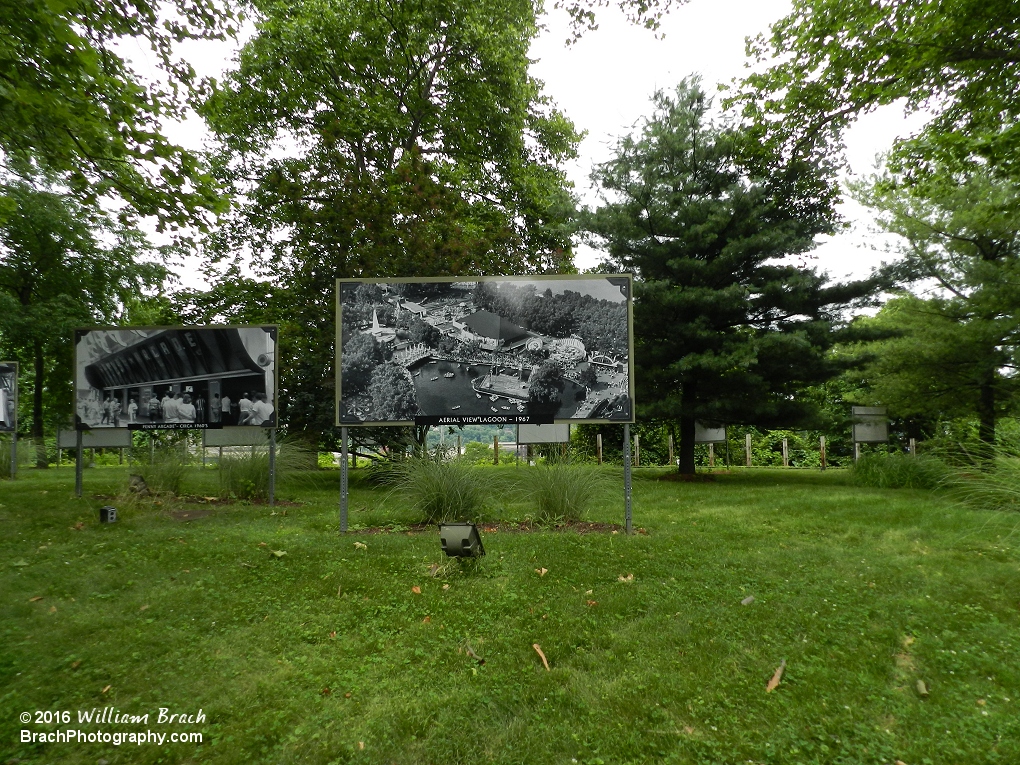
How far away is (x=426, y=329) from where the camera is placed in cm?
734

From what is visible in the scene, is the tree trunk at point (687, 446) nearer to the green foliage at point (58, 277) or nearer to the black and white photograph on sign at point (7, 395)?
the black and white photograph on sign at point (7, 395)

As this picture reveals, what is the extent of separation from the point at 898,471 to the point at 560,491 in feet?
27.9

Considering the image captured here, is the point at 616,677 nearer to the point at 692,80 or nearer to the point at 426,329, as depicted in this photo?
the point at 426,329

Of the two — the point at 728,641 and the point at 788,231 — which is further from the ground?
the point at 788,231

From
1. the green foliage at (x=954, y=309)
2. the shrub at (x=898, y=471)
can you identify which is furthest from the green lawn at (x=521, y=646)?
the green foliage at (x=954, y=309)

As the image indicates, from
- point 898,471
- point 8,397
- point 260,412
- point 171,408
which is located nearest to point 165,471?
point 171,408

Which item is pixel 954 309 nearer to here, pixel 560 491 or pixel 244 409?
pixel 560 491

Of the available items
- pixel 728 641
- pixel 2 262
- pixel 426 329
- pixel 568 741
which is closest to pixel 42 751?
pixel 568 741

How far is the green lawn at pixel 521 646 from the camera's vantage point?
9.48 ft

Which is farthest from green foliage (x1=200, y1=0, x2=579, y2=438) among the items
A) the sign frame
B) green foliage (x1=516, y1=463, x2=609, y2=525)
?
green foliage (x1=516, y1=463, x2=609, y2=525)

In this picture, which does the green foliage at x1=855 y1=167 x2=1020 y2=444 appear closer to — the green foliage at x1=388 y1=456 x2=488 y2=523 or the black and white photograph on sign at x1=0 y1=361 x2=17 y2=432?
the green foliage at x1=388 y1=456 x2=488 y2=523

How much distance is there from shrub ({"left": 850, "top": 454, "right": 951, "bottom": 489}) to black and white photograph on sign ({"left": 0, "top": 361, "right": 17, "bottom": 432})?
62.1 feet

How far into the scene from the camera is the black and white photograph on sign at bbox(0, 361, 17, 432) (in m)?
14.1

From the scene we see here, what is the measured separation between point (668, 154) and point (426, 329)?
9.31m
